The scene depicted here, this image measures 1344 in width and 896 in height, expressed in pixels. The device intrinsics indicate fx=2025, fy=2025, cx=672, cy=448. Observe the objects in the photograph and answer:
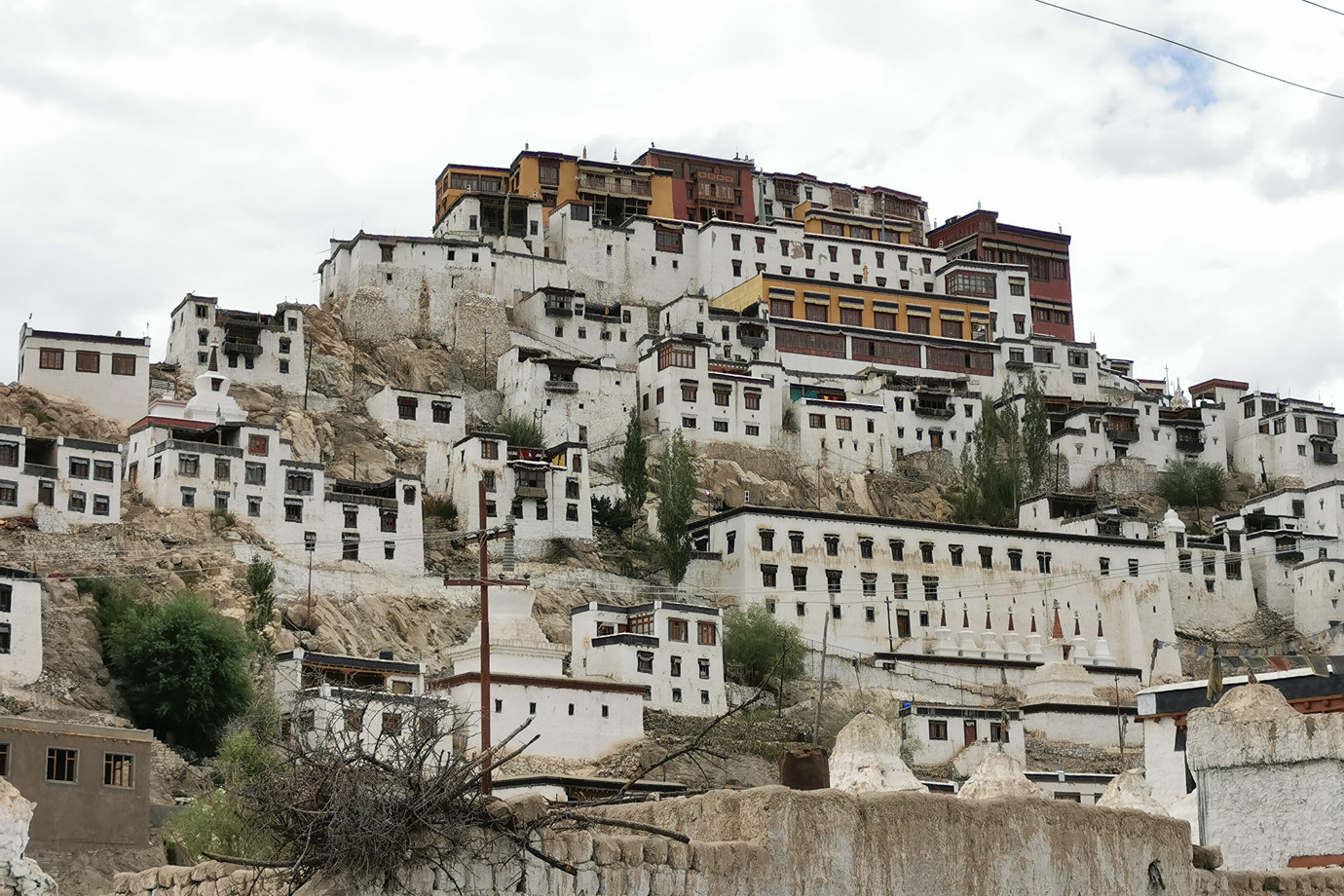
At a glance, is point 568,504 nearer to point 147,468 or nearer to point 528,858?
point 147,468

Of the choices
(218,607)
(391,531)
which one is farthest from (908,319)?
(218,607)

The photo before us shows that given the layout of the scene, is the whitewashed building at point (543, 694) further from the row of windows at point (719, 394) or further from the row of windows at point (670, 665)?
the row of windows at point (719, 394)

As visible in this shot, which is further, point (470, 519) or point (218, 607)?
point (470, 519)

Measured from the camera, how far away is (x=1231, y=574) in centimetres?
8225

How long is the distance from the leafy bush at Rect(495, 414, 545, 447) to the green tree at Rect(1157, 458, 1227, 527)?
29.7 m

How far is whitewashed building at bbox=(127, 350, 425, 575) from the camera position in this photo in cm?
6544

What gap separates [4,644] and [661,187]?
56778 mm

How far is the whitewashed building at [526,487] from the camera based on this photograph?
7162 centimetres

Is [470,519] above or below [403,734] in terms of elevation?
above

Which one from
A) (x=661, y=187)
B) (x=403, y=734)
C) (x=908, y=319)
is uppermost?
(x=661, y=187)

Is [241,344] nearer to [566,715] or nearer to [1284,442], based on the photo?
[566,715]

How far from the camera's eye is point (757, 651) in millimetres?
66562

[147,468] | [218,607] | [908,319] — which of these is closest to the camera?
[218,607]

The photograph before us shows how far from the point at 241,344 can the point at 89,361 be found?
7.74 m
